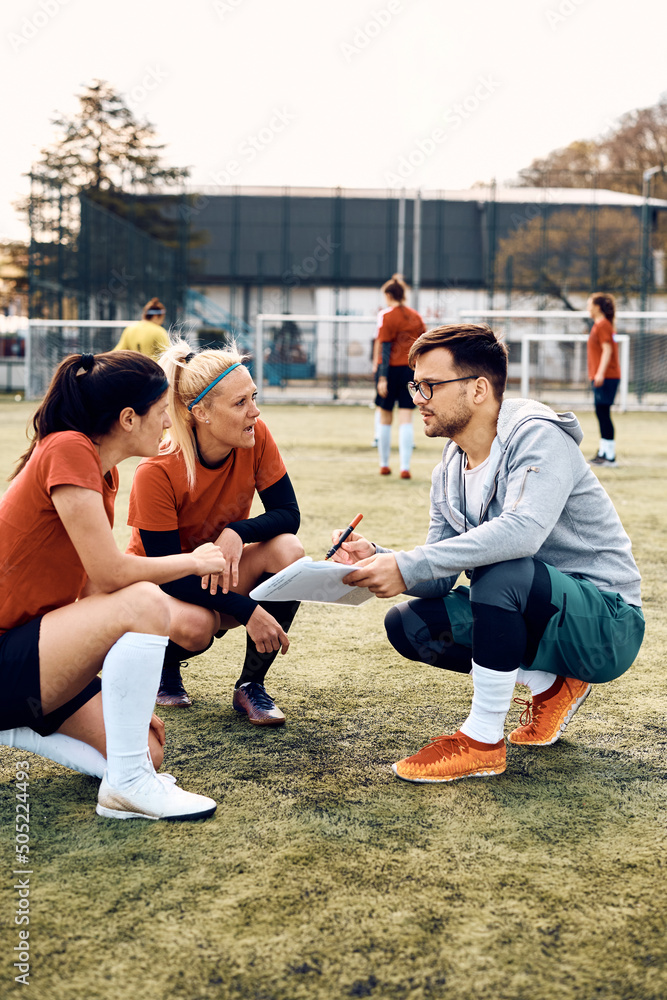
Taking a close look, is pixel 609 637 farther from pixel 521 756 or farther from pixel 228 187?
pixel 228 187

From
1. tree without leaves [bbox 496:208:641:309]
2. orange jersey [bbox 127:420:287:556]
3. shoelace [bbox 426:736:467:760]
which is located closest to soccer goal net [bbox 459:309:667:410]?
tree without leaves [bbox 496:208:641:309]

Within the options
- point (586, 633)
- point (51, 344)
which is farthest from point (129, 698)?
point (51, 344)

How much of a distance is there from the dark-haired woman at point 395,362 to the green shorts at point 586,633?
632 centimetres

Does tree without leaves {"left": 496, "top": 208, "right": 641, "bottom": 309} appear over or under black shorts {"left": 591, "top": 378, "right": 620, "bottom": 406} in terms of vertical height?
over

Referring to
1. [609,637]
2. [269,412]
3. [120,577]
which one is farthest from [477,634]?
[269,412]

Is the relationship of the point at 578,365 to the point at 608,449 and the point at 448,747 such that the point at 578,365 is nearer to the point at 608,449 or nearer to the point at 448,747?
the point at 608,449

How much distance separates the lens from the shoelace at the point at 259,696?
3.13 m

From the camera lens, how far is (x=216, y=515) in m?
3.22

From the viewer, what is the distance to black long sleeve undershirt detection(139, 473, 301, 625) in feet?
9.58

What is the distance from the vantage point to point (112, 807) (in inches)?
95.0

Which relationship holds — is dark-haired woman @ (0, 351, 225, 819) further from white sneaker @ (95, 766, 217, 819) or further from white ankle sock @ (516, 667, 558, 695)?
white ankle sock @ (516, 667, 558, 695)

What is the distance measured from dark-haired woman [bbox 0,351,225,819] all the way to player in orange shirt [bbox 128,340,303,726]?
513 millimetres

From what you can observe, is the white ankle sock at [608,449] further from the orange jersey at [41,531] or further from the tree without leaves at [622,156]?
the tree without leaves at [622,156]

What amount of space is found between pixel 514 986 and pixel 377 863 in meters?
0.51
